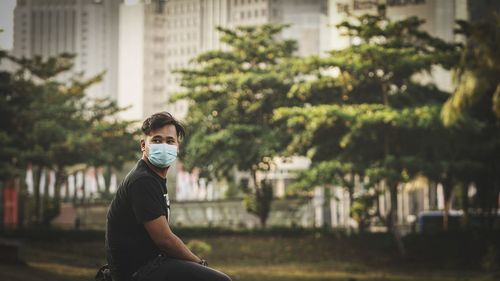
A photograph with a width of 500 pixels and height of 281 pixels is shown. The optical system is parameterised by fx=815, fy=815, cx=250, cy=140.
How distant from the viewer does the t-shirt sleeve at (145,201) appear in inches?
160

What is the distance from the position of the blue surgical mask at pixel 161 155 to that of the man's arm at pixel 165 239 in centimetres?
32

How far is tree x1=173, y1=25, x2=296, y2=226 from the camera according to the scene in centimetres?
3547

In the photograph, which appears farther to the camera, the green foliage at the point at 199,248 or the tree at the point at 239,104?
the tree at the point at 239,104

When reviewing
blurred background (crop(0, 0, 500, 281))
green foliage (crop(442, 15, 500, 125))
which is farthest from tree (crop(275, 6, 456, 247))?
green foliage (crop(442, 15, 500, 125))

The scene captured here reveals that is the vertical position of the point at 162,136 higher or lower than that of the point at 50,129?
lower

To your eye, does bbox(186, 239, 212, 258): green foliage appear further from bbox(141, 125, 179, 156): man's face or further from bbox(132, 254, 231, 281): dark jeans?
bbox(132, 254, 231, 281): dark jeans

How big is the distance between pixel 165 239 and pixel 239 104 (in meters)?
33.0

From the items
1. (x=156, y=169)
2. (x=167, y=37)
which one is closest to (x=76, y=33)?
(x=167, y=37)

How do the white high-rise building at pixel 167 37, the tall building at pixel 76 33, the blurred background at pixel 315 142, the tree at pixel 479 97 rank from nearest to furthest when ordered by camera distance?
1. the tree at pixel 479 97
2. the blurred background at pixel 315 142
3. the white high-rise building at pixel 167 37
4. the tall building at pixel 76 33

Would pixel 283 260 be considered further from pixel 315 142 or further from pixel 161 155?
pixel 161 155

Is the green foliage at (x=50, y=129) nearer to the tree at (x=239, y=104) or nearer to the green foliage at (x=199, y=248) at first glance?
the tree at (x=239, y=104)

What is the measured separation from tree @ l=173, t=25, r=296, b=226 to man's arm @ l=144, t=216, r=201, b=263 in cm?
2998

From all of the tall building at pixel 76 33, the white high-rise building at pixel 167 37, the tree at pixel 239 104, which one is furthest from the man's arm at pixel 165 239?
the tall building at pixel 76 33

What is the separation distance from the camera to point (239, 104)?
36969 millimetres
